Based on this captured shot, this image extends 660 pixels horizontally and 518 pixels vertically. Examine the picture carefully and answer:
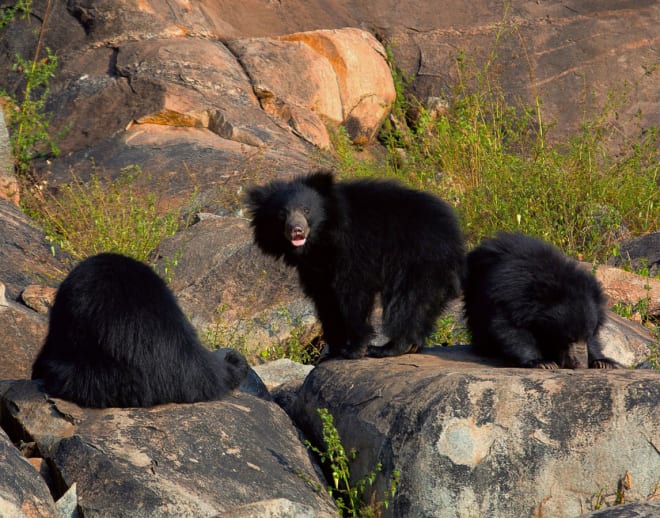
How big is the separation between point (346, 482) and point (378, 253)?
1.70m

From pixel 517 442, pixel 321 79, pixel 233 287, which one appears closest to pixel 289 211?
pixel 517 442

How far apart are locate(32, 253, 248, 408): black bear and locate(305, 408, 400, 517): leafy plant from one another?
75cm

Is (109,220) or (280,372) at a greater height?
(109,220)

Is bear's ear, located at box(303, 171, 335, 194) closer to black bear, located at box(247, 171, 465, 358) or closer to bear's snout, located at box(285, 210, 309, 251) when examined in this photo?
black bear, located at box(247, 171, 465, 358)

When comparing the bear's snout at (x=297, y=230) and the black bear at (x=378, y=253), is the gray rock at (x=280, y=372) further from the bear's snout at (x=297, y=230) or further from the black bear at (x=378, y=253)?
the bear's snout at (x=297, y=230)

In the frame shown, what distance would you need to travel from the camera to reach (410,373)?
201 inches

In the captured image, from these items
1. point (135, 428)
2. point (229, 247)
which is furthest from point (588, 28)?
point (135, 428)

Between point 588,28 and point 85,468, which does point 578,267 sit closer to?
point 85,468

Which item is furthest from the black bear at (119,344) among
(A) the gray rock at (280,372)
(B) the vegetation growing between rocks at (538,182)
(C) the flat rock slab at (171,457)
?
(B) the vegetation growing between rocks at (538,182)

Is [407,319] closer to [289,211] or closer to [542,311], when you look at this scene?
[542,311]

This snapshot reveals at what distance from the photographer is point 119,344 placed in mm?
4812

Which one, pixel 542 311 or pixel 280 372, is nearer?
pixel 542 311

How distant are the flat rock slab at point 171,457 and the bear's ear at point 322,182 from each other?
1583mm

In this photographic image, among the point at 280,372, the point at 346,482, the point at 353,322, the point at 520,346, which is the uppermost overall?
the point at 520,346
